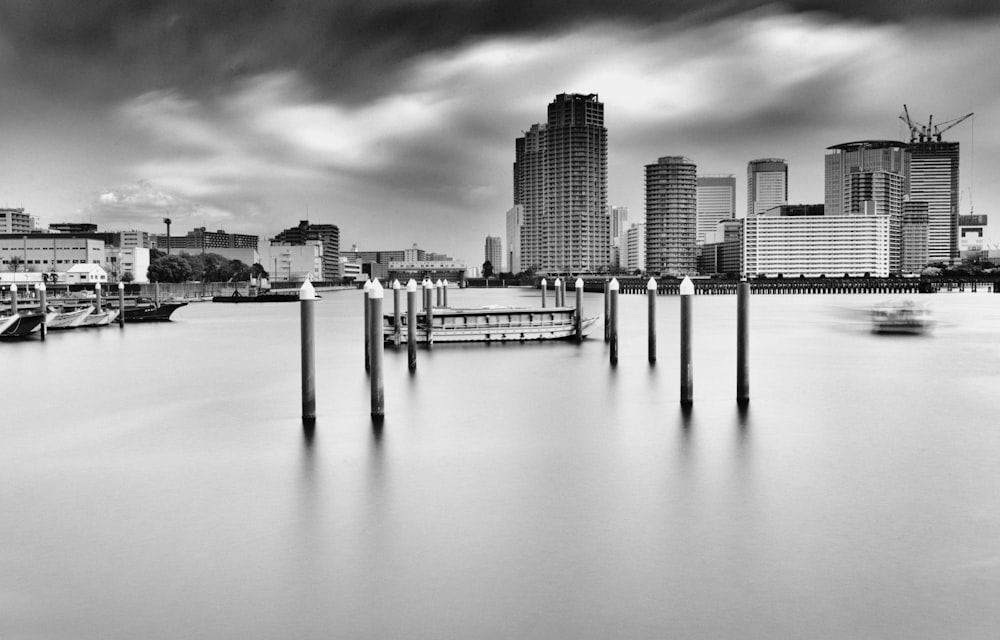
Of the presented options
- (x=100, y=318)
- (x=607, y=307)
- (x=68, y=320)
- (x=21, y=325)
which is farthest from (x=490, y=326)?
(x=100, y=318)

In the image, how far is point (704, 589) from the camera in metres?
7.84

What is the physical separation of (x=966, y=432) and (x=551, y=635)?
525 inches

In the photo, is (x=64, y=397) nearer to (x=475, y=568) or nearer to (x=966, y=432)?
(x=475, y=568)

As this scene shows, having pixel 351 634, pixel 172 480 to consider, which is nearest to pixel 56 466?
pixel 172 480

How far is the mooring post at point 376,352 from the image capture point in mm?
15844

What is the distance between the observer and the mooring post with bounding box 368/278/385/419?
15.8 meters

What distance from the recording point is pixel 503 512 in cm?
1055

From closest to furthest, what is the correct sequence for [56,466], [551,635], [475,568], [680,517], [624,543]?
1. [551,635]
2. [475,568]
3. [624,543]
4. [680,517]
5. [56,466]

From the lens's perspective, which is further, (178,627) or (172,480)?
(172,480)

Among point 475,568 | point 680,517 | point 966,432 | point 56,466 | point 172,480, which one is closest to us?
point 475,568

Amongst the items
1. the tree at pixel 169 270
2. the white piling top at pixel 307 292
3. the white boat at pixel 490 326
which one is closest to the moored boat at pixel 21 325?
the white boat at pixel 490 326

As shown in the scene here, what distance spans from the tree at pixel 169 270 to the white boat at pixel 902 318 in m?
111

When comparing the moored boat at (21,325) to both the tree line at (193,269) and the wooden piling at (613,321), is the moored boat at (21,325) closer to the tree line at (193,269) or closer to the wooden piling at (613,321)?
the wooden piling at (613,321)

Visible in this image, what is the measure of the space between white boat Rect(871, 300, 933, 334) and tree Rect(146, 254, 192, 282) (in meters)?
111
